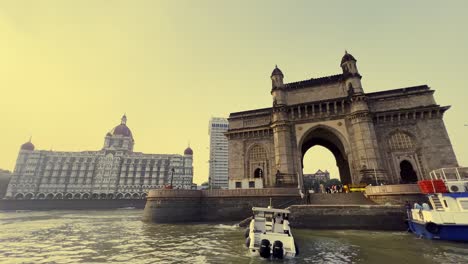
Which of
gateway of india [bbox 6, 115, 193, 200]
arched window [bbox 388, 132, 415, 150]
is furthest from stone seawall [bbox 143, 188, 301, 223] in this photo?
gateway of india [bbox 6, 115, 193, 200]

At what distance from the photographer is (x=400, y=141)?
27641 mm

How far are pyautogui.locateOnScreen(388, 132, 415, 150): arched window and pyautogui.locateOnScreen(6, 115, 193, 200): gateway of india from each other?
8014cm

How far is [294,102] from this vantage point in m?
33.2

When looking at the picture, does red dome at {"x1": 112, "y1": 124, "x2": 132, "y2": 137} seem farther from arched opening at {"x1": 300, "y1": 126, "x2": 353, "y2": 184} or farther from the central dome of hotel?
arched opening at {"x1": 300, "y1": 126, "x2": 353, "y2": 184}

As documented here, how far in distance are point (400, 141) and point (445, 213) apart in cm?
1569

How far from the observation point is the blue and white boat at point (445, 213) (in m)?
13.9

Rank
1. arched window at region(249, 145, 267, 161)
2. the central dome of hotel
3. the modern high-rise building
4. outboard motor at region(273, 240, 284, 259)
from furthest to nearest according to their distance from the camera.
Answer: the modern high-rise building
the central dome of hotel
arched window at region(249, 145, 267, 161)
outboard motor at region(273, 240, 284, 259)

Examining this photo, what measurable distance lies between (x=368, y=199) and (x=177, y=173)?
8814 cm

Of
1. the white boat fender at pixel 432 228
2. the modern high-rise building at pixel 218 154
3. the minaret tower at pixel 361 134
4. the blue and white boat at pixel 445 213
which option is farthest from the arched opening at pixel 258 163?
the modern high-rise building at pixel 218 154

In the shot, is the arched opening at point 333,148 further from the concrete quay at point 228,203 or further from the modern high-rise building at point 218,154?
the modern high-rise building at point 218,154

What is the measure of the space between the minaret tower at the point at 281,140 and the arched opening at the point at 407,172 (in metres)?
13.8

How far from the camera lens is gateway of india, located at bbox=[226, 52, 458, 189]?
86.8 feet

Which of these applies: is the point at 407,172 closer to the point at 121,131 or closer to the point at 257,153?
the point at 257,153

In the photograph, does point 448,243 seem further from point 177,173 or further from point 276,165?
point 177,173
